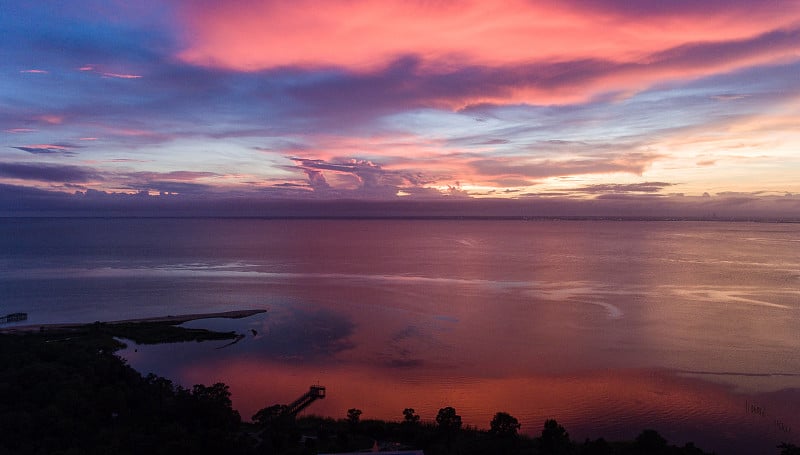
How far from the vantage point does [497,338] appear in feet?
77.4

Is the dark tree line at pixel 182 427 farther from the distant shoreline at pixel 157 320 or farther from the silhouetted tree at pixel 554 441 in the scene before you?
the distant shoreline at pixel 157 320

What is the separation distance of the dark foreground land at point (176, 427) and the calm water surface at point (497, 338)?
7.16 ft

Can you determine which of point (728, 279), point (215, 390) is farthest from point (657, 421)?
point (728, 279)

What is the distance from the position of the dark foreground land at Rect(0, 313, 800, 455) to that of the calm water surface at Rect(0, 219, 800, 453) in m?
2.18

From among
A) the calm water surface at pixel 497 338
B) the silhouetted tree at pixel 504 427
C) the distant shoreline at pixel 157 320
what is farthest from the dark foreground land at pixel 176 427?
the distant shoreline at pixel 157 320

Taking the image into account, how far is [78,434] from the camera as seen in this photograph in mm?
11688

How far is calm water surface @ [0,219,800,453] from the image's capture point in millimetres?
15953

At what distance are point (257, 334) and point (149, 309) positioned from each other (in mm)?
9656

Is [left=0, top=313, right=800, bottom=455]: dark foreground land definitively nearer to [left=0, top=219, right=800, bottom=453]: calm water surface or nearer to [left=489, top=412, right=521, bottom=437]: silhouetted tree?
[left=489, top=412, right=521, bottom=437]: silhouetted tree

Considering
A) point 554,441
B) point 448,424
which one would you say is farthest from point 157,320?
point 554,441

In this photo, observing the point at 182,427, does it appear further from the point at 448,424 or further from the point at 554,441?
the point at 554,441

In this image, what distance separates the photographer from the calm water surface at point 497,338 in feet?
52.3

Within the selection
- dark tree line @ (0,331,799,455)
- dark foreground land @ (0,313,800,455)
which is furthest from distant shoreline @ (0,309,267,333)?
dark tree line @ (0,331,799,455)

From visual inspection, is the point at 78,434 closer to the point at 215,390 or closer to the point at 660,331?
the point at 215,390
